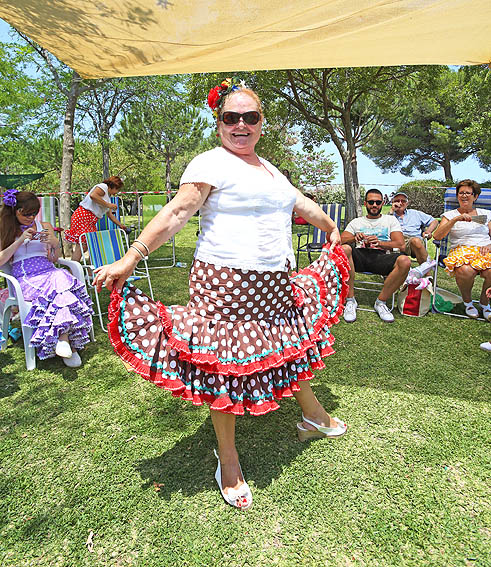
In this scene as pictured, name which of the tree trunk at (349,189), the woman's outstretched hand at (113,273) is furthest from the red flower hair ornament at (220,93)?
the tree trunk at (349,189)

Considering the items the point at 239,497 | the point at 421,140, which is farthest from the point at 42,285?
the point at 421,140

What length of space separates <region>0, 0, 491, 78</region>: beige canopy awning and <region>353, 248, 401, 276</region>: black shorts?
80.2 inches

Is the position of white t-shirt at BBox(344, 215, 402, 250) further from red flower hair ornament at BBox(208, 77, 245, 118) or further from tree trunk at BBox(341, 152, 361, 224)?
tree trunk at BBox(341, 152, 361, 224)

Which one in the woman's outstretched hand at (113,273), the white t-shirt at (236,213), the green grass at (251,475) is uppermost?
the white t-shirt at (236,213)

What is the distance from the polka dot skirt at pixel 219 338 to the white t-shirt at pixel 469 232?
350 cm

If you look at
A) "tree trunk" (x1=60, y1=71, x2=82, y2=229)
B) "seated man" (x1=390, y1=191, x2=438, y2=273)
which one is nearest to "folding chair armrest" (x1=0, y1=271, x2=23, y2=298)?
"tree trunk" (x1=60, y1=71, x2=82, y2=229)

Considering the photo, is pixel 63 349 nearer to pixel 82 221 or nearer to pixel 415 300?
pixel 82 221

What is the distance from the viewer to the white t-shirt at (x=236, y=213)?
1.73 metres

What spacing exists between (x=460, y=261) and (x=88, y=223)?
496cm

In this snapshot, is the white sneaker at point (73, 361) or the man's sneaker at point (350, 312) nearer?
the white sneaker at point (73, 361)

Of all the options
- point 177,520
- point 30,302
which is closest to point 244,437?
point 177,520

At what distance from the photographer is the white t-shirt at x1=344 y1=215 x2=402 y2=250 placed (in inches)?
187

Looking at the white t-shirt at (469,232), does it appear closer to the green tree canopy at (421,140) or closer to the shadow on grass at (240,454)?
the shadow on grass at (240,454)

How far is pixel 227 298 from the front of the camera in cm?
178
